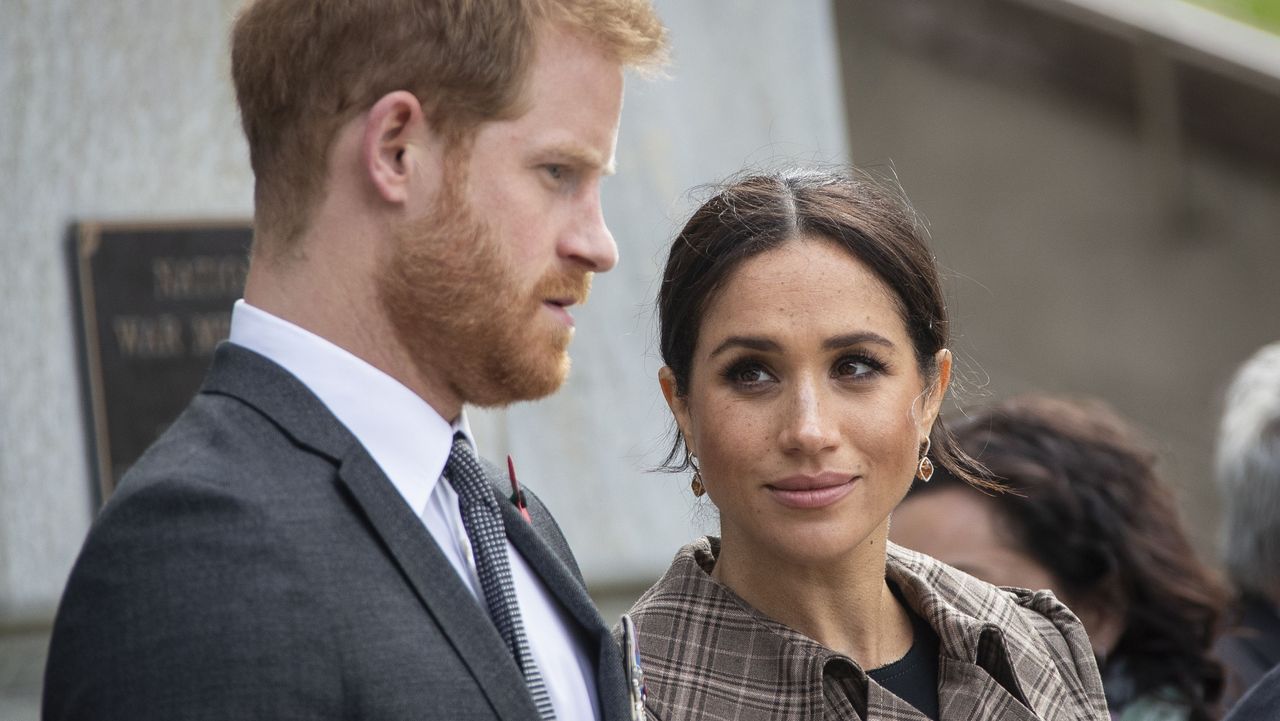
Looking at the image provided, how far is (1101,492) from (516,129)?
227 centimetres

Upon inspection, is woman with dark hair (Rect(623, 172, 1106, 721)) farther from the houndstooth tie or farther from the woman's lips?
the houndstooth tie

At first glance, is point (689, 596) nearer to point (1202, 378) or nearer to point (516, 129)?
point (516, 129)

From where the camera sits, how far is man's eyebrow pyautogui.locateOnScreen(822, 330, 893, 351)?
251 cm

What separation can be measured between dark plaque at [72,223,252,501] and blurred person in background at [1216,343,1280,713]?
8.31ft

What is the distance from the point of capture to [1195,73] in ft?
26.7

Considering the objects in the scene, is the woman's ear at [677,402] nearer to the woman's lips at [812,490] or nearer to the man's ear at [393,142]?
the woman's lips at [812,490]

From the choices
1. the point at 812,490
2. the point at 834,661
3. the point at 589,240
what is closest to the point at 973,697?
the point at 834,661

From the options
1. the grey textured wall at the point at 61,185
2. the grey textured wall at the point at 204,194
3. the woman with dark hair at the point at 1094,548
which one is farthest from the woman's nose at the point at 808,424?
the grey textured wall at the point at 61,185

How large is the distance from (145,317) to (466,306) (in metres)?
2.16

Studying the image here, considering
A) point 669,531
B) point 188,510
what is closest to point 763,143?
point 669,531

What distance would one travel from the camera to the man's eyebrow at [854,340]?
2.51 meters

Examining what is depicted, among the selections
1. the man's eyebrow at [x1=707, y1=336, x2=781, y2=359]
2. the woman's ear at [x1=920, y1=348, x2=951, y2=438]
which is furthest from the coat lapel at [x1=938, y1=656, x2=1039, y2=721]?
the man's eyebrow at [x1=707, y1=336, x2=781, y2=359]

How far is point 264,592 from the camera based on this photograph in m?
1.79

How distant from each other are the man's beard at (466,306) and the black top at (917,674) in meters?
0.88
